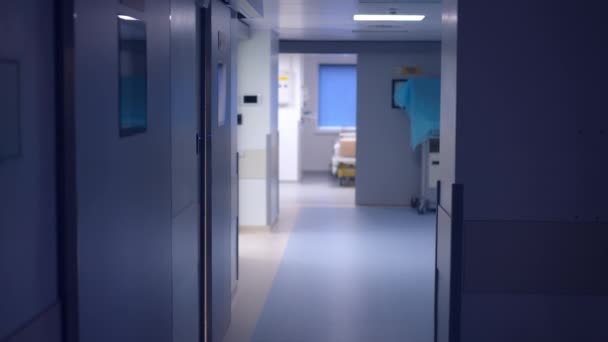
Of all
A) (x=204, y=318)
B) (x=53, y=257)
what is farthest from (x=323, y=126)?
(x=53, y=257)

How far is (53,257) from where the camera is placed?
78.1 inches

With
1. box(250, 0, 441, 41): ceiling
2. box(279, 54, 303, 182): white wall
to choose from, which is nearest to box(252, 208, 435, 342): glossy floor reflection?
box(250, 0, 441, 41): ceiling

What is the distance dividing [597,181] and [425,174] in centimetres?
765

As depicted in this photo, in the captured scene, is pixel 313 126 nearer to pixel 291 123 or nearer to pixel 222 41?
pixel 291 123

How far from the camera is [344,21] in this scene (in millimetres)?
8406

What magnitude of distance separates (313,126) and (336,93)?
934 mm

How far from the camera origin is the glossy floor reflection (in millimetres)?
5480

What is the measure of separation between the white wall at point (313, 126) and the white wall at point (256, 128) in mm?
6411

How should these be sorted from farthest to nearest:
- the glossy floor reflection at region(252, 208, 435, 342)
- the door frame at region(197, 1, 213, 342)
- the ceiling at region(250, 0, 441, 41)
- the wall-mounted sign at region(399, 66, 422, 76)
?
the wall-mounted sign at region(399, 66, 422, 76)
the ceiling at region(250, 0, 441, 41)
the glossy floor reflection at region(252, 208, 435, 342)
the door frame at region(197, 1, 213, 342)

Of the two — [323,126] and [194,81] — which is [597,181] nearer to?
[194,81]

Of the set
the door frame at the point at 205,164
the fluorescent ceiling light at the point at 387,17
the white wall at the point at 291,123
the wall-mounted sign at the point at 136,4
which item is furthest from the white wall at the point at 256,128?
→ the wall-mounted sign at the point at 136,4

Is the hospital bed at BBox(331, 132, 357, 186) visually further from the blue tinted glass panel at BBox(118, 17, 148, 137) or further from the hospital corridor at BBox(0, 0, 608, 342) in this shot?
the blue tinted glass panel at BBox(118, 17, 148, 137)

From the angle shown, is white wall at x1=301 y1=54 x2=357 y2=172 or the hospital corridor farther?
white wall at x1=301 y1=54 x2=357 y2=172

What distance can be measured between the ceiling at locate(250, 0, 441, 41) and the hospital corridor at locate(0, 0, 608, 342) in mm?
81
